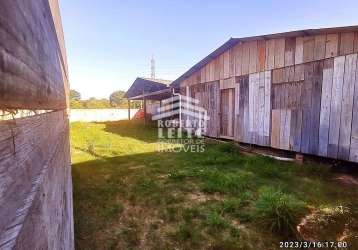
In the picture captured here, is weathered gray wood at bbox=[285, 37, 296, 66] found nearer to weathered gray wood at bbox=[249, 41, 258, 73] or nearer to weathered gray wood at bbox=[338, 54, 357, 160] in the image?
weathered gray wood at bbox=[249, 41, 258, 73]

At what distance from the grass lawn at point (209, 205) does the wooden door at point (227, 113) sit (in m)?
2.71

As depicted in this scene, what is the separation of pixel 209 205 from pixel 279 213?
1.16 m

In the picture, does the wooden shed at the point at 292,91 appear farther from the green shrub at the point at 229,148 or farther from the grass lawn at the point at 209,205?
the grass lawn at the point at 209,205

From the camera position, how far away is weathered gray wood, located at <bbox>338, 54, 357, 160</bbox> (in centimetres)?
517

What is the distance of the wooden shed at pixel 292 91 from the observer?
534 centimetres

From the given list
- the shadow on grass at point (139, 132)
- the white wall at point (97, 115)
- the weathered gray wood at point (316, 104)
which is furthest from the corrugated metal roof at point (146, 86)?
the weathered gray wood at point (316, 104)

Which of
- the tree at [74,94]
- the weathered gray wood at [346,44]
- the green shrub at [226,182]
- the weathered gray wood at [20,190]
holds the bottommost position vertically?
the green shrub at [226,182]

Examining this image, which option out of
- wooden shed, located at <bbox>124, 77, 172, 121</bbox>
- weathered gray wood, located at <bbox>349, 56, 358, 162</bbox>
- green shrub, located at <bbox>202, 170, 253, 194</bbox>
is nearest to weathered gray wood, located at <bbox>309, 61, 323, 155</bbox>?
weathered gray wood, located at <bbox>349, 56, 358, 162</bbox>

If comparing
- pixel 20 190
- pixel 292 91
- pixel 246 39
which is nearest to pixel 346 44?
pixel 292 91

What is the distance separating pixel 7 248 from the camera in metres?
0.34

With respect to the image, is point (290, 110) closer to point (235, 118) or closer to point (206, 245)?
point (235, 118)

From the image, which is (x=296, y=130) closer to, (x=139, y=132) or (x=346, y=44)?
(x=346, y=44)

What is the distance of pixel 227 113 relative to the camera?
30.7 ft

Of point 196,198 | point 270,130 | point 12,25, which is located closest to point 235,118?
point 270,130
